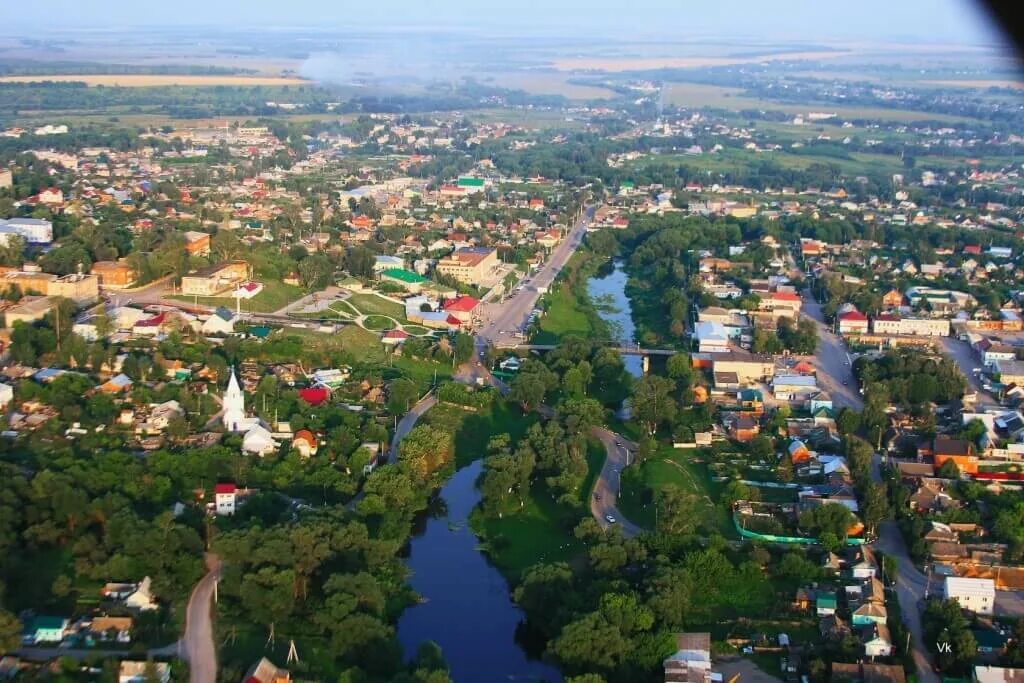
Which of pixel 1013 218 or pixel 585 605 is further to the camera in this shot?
pixel 1013 218

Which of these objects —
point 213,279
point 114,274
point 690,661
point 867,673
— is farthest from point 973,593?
point 114,274

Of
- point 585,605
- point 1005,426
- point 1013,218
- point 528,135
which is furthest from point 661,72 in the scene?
point 585,605

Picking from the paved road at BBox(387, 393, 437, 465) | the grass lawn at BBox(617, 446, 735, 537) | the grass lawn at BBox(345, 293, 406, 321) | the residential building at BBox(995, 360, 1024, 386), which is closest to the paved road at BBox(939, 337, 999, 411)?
the residential building at BBox(995, 360, 1024, 386)

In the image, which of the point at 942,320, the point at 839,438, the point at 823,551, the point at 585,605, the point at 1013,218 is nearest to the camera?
the point at 585,605

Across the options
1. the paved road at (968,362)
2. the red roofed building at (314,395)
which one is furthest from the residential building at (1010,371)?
the red roofed building at (314,395)

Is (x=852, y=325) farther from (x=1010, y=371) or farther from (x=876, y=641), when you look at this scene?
(x=876, y=641)

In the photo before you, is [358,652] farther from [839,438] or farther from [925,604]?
[839,438]

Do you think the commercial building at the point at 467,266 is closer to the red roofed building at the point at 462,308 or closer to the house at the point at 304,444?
the red roofed building at the point at 462,308
